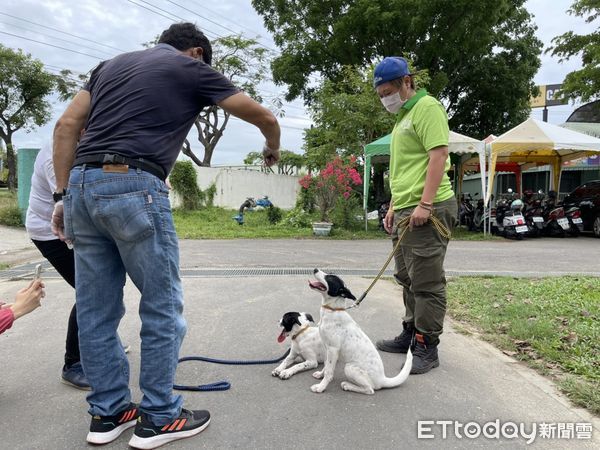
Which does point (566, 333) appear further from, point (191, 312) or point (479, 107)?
point (479, 107)

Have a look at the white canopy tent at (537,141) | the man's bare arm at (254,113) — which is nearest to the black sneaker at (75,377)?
the man's bare arm at (254,113)

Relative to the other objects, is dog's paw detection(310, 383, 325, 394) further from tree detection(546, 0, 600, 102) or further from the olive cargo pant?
tree detection(546, 0, 600, 102)

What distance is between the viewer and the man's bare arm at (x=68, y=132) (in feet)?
6.77

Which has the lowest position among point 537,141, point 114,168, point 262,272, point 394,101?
point 262,272

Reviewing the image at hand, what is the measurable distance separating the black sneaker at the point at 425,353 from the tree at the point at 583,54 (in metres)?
18.2

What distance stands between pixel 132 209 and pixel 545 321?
354cm

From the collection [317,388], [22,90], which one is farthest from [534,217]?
[22,90]

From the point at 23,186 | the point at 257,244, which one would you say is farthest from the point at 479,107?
the point at 23,186

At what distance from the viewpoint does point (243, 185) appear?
2289cm

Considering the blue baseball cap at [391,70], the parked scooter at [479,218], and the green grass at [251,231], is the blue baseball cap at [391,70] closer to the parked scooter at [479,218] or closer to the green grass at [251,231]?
the green grass at [251,231]

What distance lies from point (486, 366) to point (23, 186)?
10965 millimetres

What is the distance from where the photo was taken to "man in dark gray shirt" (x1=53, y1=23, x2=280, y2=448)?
6.32 feet

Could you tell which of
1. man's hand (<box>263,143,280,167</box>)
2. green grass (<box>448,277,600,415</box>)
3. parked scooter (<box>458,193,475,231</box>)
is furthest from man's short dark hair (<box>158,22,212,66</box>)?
parked scooter (<box>458,193,475,231</box>)

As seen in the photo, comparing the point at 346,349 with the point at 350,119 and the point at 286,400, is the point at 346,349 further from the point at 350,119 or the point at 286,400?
the point at 350,119
